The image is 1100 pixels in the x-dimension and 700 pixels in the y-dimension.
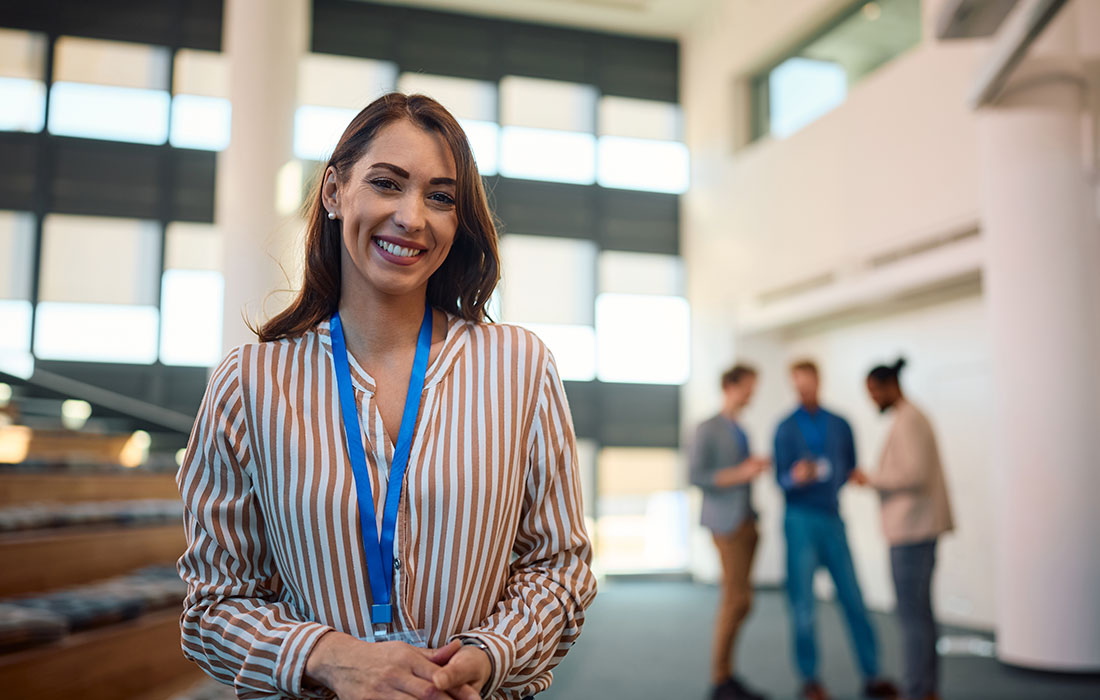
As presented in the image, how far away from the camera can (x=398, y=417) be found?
44.6 inches

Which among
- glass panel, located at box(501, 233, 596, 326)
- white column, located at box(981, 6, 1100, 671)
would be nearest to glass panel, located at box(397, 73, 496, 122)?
glass panel, located at box(501, 233, 596, 326)

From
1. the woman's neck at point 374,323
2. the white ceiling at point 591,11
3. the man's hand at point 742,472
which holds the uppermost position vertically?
the white ceiling at point 591,11

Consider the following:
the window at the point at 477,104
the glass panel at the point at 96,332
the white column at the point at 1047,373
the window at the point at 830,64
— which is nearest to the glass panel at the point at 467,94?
the window at the point at 477,104

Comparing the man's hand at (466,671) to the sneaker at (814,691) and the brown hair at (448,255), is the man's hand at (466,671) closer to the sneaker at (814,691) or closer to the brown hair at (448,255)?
the brown hair at (448,255)

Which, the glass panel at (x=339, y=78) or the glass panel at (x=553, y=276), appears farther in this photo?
the glass panel at (x=553, y=276)

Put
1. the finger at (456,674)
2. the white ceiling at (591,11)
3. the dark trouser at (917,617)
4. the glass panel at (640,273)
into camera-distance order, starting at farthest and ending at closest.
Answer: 1. the glass panel at (640,273)
2. the white ceiling at (591,11)
3. the dark trouser at (917,617)
4. the finger at (456,674)

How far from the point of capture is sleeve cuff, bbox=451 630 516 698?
1.03 m

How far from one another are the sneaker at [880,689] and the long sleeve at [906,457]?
1.04 m

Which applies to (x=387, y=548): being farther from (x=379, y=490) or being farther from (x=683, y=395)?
(x=683, y=395)

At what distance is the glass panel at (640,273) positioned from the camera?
37.2 ft

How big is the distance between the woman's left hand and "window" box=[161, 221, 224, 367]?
9.69 m

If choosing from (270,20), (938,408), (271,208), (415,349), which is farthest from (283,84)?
(938,408)

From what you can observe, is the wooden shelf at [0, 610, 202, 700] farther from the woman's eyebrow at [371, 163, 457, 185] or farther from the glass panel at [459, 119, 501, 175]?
the glass panel at [459, 119, 501, 175]

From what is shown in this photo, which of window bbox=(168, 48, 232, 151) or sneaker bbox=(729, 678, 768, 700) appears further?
window bbox=(168, 48, 232, 151)
